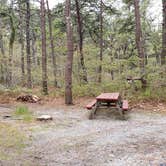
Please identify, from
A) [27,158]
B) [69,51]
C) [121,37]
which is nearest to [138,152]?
[27,158]

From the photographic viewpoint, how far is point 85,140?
19.9 ft

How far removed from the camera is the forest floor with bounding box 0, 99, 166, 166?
190 inches

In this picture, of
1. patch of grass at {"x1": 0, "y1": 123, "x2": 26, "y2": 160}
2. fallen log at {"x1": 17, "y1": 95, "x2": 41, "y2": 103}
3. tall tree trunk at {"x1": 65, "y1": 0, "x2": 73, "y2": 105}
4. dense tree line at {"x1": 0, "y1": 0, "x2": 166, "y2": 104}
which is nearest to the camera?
patch of grass at {"x1": 0, "y1": 123, "x2": 26, "y2": 160}

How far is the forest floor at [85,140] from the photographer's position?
15.8ft

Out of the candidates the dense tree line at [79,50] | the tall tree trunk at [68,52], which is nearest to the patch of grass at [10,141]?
the tall tree trunk at [68,52]

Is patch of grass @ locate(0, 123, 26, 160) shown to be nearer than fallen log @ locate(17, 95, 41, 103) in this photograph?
Yes

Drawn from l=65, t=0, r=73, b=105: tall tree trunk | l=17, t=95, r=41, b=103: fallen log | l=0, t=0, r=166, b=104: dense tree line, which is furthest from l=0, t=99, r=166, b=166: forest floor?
l=0, t=0, r=166, b=104: dense tree line

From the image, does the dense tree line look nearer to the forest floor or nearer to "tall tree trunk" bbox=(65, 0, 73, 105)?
"tall tree trunk" bbox=(65, 0, 73, 105)

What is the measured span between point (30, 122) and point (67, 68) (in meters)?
3.52

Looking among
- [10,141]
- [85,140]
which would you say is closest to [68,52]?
[85,140]

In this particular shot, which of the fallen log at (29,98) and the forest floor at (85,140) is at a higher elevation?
the fallen log at (29,98)

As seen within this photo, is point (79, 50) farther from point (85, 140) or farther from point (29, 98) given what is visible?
point (85, 140)

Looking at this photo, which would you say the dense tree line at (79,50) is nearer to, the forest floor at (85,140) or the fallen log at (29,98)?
the fallen log at (29,98)

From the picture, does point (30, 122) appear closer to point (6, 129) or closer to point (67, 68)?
point (6, 129)
